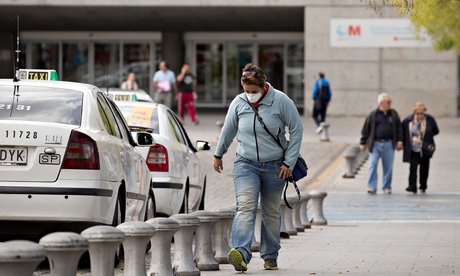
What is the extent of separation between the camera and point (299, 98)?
151ft

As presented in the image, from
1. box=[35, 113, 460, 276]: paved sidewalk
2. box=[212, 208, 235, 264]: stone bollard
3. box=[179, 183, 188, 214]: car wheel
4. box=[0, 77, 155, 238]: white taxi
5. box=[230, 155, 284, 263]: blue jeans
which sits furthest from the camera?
box=[179, 183, 188, 214]: car wheel

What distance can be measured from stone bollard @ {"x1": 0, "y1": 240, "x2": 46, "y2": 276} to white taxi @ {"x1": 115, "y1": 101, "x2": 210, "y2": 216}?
6.66 m

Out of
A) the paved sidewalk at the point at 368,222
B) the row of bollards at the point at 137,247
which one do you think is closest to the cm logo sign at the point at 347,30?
the paved sidewalk at the point at 368,222

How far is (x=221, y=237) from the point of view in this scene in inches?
413

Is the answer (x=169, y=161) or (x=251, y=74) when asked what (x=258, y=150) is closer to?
(x=251, y=74)

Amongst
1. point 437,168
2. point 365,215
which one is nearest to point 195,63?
point 437,168

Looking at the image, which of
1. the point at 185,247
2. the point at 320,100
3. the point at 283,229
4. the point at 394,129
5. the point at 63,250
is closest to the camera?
the point at 63,250

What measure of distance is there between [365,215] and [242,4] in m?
21.7

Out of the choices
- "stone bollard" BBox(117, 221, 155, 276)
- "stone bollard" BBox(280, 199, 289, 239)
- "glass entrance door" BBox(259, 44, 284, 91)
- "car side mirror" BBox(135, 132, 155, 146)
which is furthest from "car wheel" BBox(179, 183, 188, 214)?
"glass entrance door" BBox(259, 44, 284, 91)

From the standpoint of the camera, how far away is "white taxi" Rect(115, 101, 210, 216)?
1229 centimetres

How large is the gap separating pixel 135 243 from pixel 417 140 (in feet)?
43.7

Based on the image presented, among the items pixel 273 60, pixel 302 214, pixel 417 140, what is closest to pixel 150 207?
pixel 302 214

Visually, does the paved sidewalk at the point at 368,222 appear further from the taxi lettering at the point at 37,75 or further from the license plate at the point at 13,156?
the taxi lettering at the point at 37,75

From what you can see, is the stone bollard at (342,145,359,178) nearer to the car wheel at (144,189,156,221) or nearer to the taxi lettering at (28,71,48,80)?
the car wheel at (144,189,156,221)
